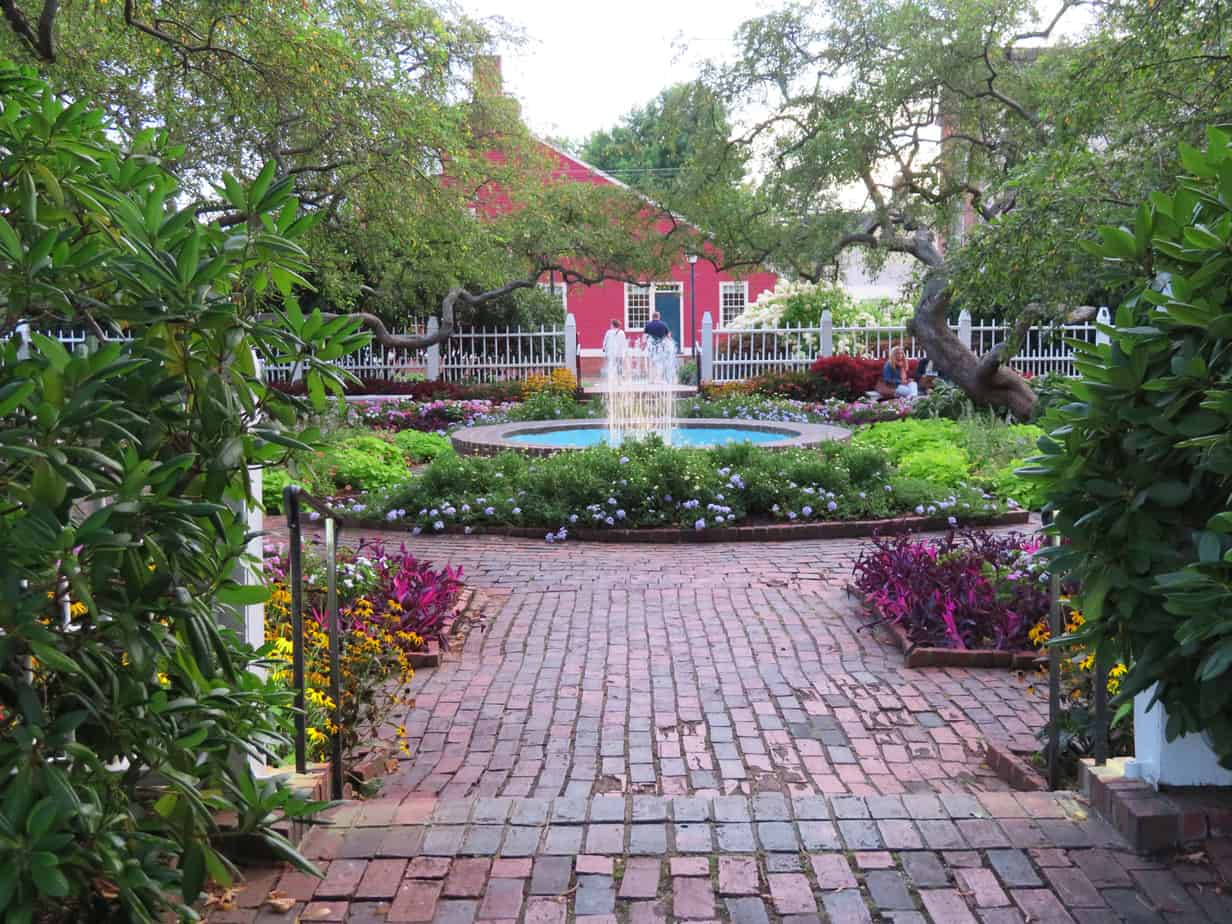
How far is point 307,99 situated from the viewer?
931 centimetres

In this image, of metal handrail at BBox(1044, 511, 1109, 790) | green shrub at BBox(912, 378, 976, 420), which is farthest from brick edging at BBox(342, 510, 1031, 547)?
green shrub at BBox(912, 378, 976, 420)

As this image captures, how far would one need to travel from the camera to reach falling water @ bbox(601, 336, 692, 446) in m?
15.2

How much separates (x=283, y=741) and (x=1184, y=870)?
2.35 metres

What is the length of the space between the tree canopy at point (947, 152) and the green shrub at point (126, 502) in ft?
21.8

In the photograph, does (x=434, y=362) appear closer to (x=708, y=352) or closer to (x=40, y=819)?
(x=708, y=352)

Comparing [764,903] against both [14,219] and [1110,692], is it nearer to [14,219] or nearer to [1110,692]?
[1110,692]

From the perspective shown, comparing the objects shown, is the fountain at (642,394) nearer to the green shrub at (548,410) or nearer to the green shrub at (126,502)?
the green shrub at (548,410)

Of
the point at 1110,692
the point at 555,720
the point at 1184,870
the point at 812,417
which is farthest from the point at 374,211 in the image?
the point at 1184,870

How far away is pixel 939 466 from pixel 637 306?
27.4m

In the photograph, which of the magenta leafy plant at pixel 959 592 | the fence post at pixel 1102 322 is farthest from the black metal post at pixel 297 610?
the magenta leafy plant at pixel 959 592

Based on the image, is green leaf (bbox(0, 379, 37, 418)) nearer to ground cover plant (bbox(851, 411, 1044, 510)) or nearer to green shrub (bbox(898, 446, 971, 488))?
ground cover plant (bbox(851, 411, 1044, 510))

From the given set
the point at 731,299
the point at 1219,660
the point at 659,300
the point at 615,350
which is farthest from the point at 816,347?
the point at 1219,660

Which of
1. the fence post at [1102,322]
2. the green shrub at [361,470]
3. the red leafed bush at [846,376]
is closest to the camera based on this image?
the fence post at [1102,322]

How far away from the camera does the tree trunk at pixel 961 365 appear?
15.4 meters
